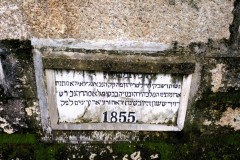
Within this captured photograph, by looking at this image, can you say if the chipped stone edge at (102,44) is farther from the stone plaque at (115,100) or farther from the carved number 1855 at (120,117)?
the carved number 1855 at (120,117)

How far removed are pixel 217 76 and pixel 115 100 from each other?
20.0 inches

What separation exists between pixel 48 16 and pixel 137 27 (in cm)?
38

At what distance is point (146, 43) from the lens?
62.0 inches

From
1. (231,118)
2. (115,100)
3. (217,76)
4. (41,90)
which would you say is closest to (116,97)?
(115,100)

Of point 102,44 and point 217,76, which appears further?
point 217,76

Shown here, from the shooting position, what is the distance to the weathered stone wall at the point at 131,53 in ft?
4.86

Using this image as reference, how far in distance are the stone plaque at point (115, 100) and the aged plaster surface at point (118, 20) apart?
0.19 meters

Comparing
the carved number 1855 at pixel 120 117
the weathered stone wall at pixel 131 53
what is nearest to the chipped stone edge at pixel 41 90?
the weathered stone wall at pixel 131 53

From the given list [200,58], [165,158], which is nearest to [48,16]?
[200,58]

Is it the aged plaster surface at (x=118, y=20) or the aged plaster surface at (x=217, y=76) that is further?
the aged plaster surface at (x=217, y=76)

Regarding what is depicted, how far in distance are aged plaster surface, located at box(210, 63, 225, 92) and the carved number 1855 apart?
16.8 inches

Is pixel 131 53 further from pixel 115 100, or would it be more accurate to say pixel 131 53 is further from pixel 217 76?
pixel 217 76

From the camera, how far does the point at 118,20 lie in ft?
4.94

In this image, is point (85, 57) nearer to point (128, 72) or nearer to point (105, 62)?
point (105, 62)
